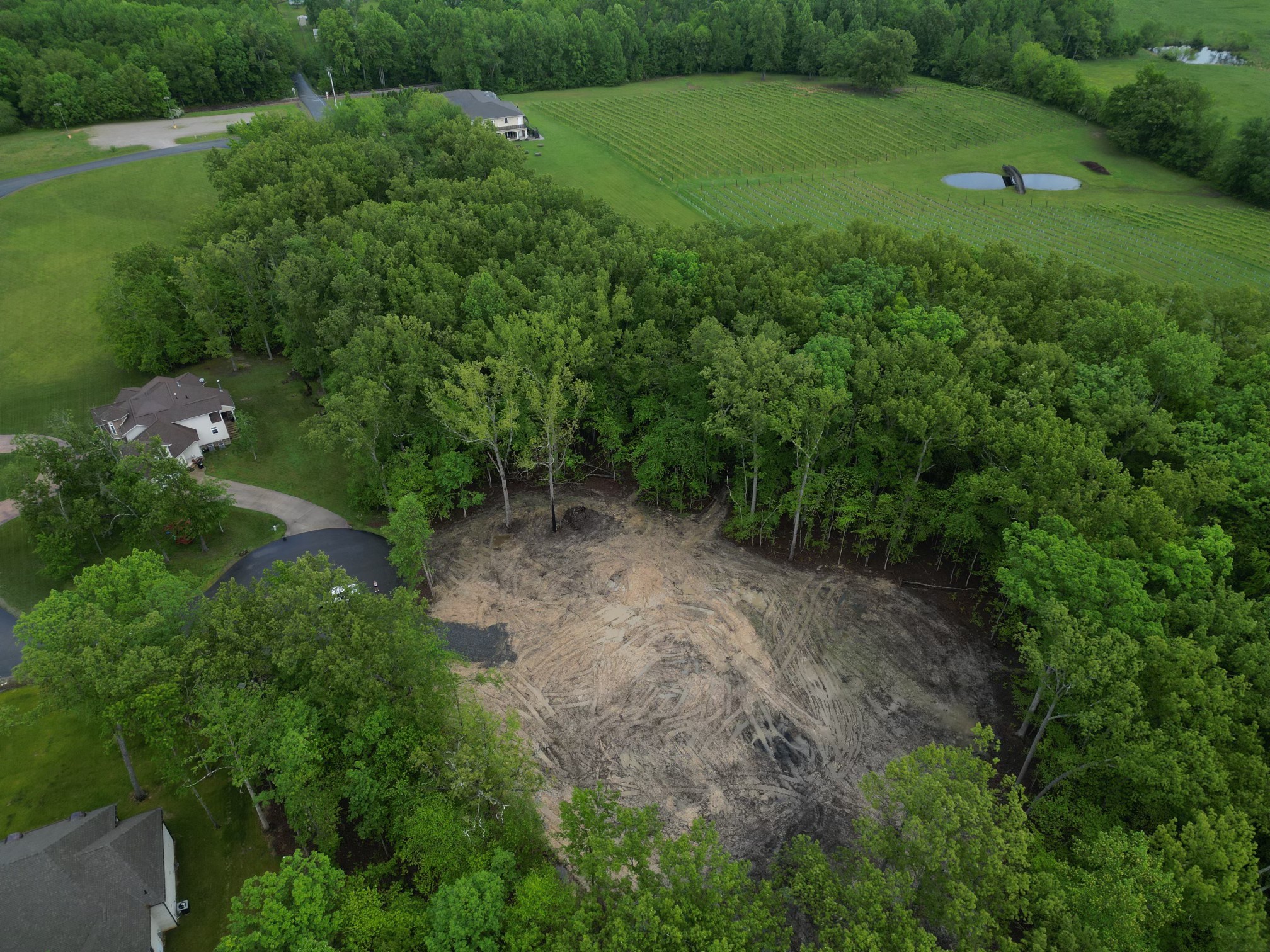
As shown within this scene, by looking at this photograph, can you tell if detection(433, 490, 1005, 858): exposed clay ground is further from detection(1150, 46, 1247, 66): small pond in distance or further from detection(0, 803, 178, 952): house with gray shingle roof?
detection(1150, 46, 1247, 66): small pond in distance

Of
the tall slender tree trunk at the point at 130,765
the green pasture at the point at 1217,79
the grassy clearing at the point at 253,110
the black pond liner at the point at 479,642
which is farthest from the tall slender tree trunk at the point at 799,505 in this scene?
the grassy clearing at the point at 253,110

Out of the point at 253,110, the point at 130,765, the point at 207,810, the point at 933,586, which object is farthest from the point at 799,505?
the point at 253,110

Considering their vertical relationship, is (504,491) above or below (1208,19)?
below

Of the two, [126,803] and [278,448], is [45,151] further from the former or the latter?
[126,803]

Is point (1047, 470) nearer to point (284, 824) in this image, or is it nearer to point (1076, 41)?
point (284, 824)

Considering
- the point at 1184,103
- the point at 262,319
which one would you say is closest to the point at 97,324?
the point at 262,319

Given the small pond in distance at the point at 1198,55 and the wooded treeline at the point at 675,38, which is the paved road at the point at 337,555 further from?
the small pond in distance at the point at 1198,55

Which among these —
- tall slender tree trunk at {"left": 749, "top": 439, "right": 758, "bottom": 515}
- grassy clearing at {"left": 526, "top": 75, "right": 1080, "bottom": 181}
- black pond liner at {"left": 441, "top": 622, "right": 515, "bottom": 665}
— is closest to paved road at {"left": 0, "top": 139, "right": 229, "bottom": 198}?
grassy clearing at {"left": 526, "top": 75, "right": 1080, "bottom": 181}
